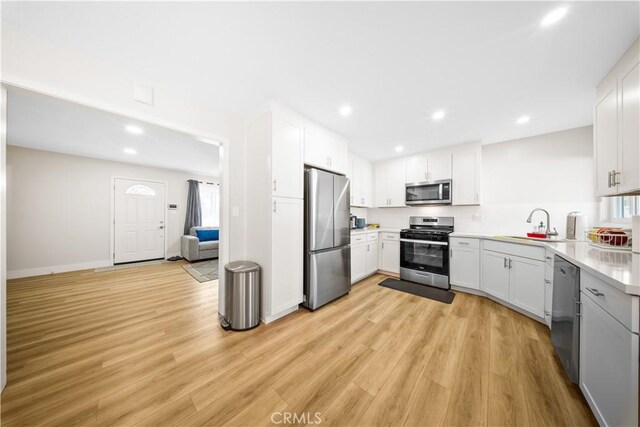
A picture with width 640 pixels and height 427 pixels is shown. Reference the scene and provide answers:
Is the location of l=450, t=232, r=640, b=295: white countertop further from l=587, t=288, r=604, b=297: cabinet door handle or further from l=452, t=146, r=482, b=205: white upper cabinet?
l=452, t=146, r=482, b=205: white upper cabinet

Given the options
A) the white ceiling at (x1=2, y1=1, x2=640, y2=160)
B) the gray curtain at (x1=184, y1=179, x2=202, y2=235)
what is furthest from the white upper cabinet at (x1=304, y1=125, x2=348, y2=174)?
the gray curtain at (x1=184, y1=179, x2=202, y2=235)

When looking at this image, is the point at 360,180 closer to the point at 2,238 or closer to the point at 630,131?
the point at 630,131

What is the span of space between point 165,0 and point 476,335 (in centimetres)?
367

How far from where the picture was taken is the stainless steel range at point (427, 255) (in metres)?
3.33

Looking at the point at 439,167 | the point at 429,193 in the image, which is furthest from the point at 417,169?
the point at 429,193

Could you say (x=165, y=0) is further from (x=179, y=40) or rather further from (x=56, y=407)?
(x=56, y=407)

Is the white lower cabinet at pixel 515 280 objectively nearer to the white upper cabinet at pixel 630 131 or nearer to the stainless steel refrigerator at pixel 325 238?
the white upper cabinet at pixel 630 131

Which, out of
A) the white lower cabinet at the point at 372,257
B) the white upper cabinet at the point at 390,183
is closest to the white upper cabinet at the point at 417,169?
the white upper cabinet at the point at 390,183

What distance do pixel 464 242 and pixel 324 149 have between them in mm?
2604

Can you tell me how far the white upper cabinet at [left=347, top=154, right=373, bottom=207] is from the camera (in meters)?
4.09

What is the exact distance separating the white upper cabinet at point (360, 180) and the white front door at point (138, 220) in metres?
5.18

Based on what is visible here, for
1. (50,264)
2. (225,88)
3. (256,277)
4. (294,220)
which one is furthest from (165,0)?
(50,264)

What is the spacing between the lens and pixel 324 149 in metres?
2.93

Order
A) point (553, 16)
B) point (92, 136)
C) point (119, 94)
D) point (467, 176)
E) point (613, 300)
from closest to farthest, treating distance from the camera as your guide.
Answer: point (613, 300) → point (553, 16) → point (119, 94) → point (92, 136) → point (467, 176)
